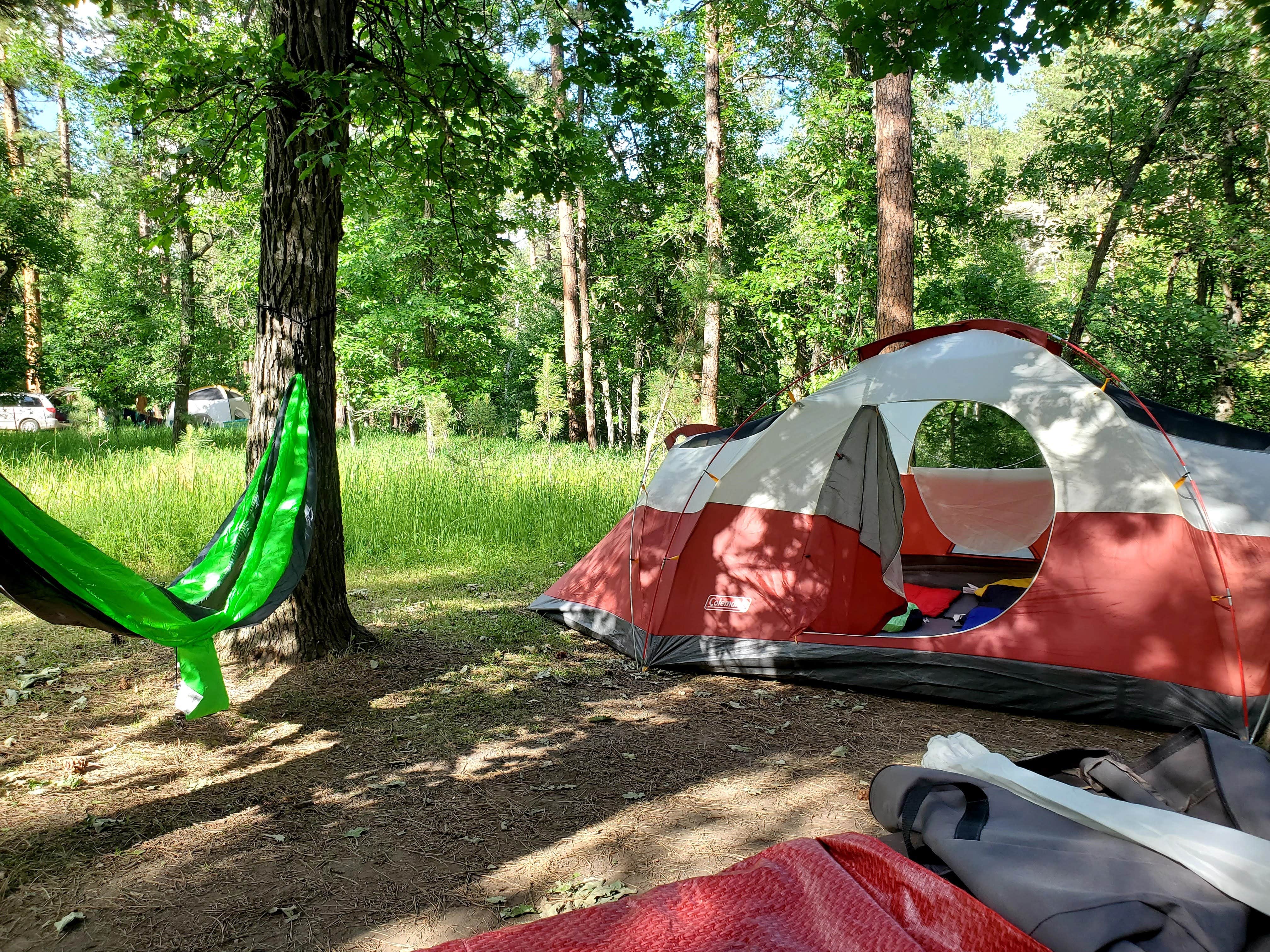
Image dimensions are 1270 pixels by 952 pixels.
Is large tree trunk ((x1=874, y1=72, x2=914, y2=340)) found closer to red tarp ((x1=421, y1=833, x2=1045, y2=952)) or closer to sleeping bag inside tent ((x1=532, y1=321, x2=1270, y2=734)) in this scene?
sleeping bag inside tent ((x1=532, y1=321, x2=1270, y2=734))

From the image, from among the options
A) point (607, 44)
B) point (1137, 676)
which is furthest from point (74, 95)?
point (1137, 676)

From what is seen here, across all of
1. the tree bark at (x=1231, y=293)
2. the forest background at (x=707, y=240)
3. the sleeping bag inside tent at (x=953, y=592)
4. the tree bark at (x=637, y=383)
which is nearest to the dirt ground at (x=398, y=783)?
the sleeping bag inside tent at (x=953, y=592)

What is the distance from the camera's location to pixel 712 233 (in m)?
13.1

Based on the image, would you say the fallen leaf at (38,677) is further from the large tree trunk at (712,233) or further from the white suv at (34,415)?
the white suv at (34,415)

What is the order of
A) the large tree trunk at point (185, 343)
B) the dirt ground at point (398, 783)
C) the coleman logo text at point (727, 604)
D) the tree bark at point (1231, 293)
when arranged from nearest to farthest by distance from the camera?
the dirt ground at point (398, 783)
the coleman logo text at point (727, 604)
the tree bark at point (1231, 293)
the large tree trunk at point (185, 343)

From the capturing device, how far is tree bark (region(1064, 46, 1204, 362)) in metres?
10.2

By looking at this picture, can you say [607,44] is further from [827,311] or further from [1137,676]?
[827,311]

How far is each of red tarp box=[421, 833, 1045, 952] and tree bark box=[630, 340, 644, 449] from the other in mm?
16888

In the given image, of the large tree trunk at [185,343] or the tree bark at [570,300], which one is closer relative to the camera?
the large tree trunk at [185,343]

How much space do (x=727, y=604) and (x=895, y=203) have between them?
13.6ft

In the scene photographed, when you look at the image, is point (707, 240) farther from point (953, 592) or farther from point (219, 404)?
point (219, 404)

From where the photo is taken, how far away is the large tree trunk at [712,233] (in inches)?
483

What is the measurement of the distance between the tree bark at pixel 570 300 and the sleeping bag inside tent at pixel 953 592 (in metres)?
11.3

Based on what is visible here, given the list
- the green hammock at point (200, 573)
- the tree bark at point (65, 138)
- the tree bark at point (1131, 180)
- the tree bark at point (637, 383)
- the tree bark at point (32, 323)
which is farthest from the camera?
the tree bark at point (637, 383)
